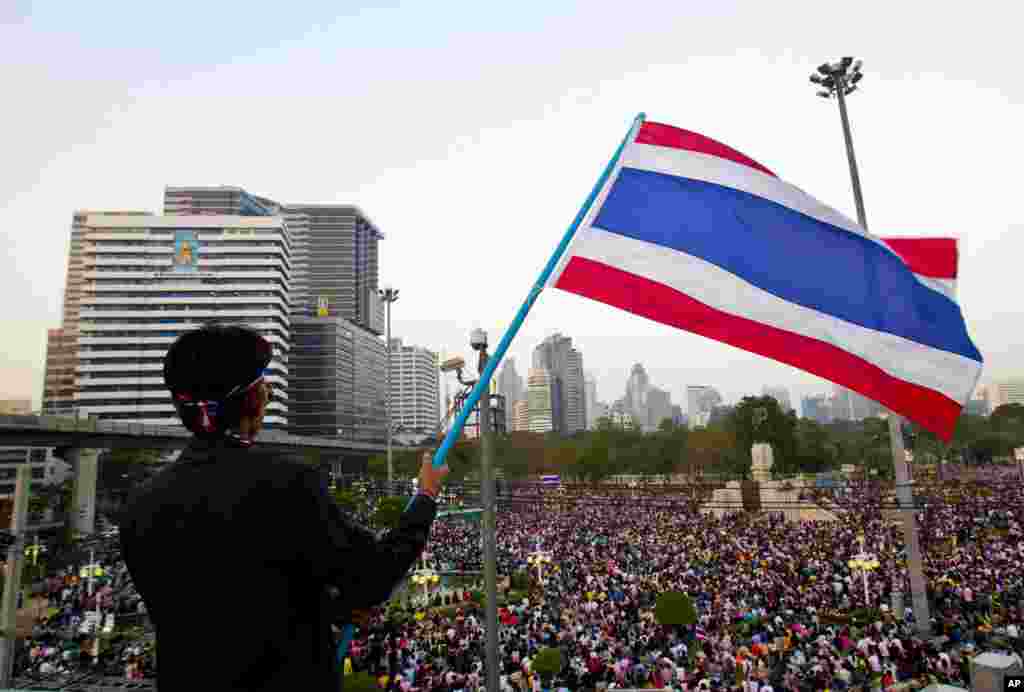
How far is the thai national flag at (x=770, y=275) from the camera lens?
12.9ft

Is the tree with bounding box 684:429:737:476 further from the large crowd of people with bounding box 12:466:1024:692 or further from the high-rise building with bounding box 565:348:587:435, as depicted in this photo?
the high-rise building with bounding box 565:348:587:435

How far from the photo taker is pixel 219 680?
135 cm

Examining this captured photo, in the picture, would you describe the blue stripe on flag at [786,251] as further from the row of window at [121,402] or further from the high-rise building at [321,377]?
the high-rise building at [321,377]

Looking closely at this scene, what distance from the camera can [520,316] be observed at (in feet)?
10.1

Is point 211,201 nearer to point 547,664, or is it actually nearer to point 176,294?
point 176,294

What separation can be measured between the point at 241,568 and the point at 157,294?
→ 319 feet

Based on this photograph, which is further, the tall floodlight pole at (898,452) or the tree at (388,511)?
the tree at (388,511)

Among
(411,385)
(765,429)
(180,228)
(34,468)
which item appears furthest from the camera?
(411,385)

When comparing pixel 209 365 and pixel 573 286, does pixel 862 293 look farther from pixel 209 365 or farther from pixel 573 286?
pixel 209 365

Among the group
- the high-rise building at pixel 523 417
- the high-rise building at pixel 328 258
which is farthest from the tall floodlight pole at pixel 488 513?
the high-rise building at pixel 523 417

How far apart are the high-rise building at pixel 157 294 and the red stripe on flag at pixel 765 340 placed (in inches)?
3189

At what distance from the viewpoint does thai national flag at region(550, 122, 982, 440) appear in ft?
12.9

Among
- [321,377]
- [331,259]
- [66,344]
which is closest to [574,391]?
[331,259]

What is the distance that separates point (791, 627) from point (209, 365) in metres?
16.9
